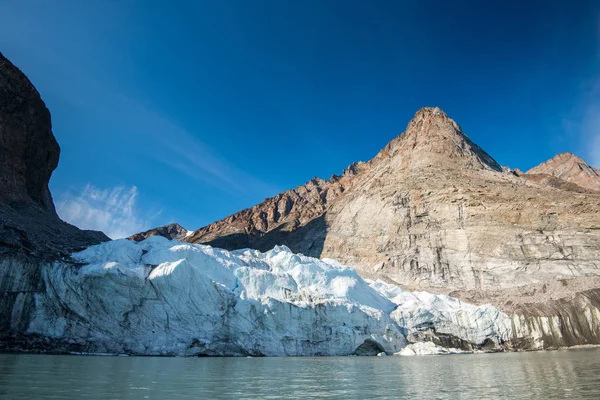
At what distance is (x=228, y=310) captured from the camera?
3061cm

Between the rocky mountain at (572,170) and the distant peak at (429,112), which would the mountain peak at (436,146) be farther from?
the rocky mountain at (572,170)

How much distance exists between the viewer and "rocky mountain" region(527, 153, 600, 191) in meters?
123

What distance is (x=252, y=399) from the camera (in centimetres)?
967

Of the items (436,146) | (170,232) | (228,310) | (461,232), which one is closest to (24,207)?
(228,310)

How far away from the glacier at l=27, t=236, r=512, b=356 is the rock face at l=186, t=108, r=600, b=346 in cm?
1147

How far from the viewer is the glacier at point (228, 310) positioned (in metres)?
26.9

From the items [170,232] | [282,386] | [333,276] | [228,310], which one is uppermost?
[170,232]

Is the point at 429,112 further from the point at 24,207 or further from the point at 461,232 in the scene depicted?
the point at 24,207

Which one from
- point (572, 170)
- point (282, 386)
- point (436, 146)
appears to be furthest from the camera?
point (572, 170)

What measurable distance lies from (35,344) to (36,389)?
1799 cm

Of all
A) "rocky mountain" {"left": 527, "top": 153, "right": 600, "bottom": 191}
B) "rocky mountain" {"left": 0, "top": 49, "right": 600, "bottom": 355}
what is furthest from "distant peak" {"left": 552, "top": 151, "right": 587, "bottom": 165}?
"rocky mountain" {"left": 0, "top": 49, "right": 600, "bottom": 355}

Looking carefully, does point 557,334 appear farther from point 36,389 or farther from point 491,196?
point 36,389

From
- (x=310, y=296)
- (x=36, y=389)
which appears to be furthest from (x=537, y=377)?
(x=310, y=296)

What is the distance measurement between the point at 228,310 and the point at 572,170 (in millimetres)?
138982
